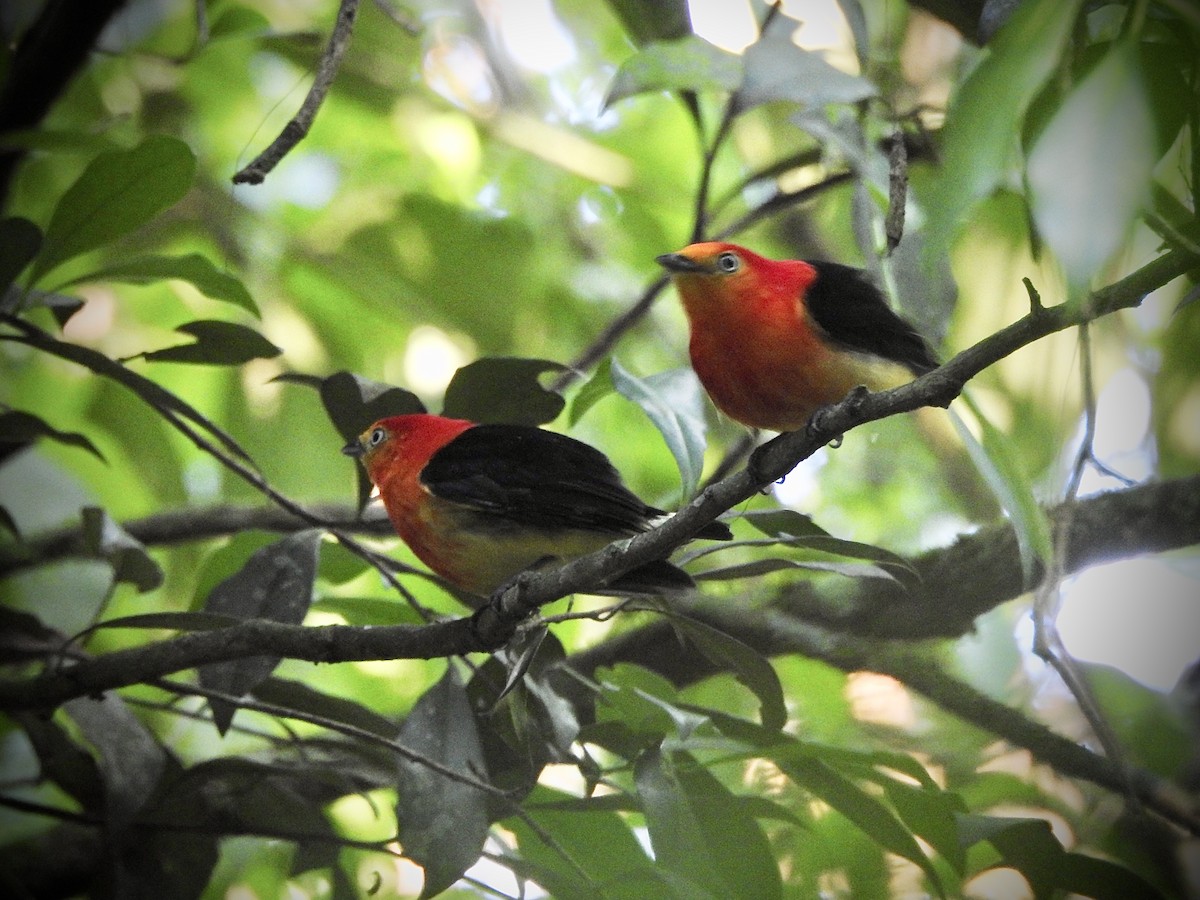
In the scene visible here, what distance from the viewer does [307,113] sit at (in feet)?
4.80

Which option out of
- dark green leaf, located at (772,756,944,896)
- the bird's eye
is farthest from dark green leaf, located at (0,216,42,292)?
Result: dark green leaf, located at (772,756,944,896)

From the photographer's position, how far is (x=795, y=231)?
363 cm

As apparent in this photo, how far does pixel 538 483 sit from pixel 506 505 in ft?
0.25

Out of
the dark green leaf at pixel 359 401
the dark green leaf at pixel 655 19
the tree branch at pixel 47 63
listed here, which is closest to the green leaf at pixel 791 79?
the dark green leaf at pixel 655 19

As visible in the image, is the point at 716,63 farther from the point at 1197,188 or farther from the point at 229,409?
the point at 229,409

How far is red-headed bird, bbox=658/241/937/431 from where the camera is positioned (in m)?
1.76

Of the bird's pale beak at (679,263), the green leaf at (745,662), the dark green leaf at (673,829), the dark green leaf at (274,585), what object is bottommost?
the dark green leaf at (673,829)

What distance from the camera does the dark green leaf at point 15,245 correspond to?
6.12 feet

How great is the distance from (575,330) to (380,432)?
1363mm

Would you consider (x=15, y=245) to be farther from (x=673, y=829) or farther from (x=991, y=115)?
(x=991, y=115)

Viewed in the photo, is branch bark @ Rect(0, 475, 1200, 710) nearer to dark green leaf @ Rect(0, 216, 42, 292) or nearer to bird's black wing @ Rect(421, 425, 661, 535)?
bird's black wing @ Rect(421, 425, 661, 535)

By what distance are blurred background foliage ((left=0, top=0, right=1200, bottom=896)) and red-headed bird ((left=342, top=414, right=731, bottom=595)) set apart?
0.33 feet

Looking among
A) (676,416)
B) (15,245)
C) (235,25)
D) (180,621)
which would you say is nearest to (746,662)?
(676,416)

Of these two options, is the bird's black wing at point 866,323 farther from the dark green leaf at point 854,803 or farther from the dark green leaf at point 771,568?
the dark green leaf at point 854,803
